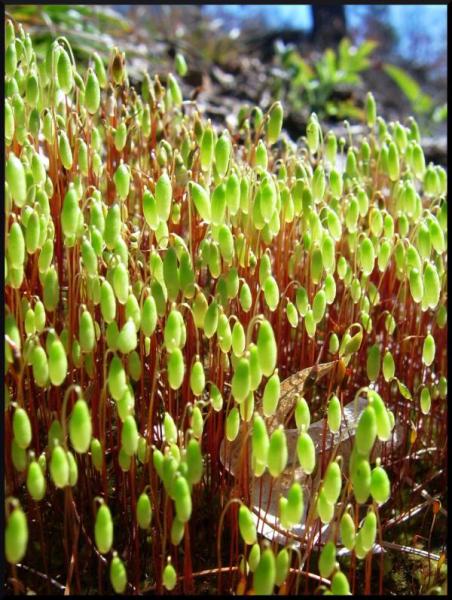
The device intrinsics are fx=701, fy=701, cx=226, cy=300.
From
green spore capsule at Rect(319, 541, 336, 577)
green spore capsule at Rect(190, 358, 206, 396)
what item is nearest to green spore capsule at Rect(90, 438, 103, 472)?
green spore capsule at Rect(190, 358, 206, 396)

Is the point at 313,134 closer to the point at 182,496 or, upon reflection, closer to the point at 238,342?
the point at 238,342

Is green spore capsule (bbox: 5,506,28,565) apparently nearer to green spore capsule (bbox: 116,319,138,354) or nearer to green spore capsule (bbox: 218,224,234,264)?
green spore capsule (bbox: 116,319,138,354)

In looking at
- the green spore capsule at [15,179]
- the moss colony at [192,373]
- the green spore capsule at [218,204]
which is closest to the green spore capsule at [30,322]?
the moss colony at [192,373]

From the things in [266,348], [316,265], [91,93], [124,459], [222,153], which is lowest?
[124,459]

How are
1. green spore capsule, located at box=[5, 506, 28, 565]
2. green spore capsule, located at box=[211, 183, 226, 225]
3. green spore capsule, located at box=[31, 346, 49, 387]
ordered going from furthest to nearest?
green spore capsule, located at box=[211, 183, 226, 225] → green spore capsule, located at box=[31, 346, 49, 387] → green spore capsule, located at box=[5, 506, 28, 565]

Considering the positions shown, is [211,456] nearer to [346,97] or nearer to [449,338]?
[449,338]

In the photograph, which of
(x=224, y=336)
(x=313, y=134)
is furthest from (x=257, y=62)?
(x=224, y=336)

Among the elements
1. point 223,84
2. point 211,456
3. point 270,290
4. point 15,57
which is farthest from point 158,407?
point 223,84
